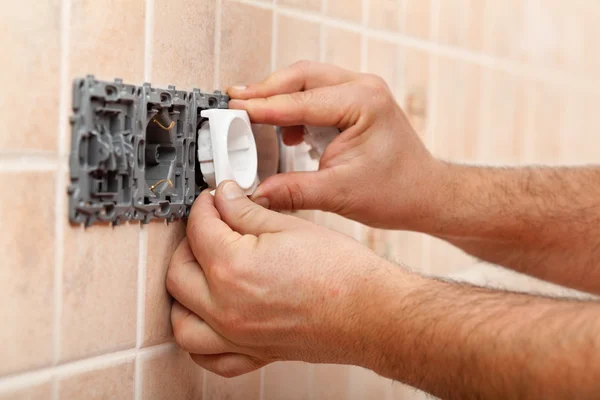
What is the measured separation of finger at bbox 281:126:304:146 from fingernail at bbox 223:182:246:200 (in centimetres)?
17

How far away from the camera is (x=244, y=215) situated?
0.67 meters

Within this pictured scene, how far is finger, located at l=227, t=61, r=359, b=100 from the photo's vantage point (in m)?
0.75

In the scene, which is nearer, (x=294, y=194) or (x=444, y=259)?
(x=294, y=194)

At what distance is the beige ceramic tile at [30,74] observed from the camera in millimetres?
537

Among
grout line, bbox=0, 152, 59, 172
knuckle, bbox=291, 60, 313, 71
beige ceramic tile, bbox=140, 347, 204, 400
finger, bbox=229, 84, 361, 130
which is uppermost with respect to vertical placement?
knuckle, bbox=291, 60, 313, 71

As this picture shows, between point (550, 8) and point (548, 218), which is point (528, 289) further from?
point (550, 8)

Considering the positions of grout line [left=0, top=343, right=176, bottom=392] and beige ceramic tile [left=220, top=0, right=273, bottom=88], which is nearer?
grout line [left=0, top=343, right=176, bottom=392]

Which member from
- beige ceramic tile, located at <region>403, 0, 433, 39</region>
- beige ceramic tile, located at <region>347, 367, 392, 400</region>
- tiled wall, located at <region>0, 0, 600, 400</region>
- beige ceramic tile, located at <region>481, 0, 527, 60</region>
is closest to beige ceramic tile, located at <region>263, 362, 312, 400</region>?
tiled wall, located at <region>0, 0, 600, 400</region>

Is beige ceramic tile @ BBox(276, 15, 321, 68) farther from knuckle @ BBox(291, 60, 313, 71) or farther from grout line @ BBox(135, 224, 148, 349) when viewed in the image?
grout line @ BBox(135, 224, 148, 349)

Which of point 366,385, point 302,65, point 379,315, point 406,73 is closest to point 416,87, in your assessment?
point 406,73

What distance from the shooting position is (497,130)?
131 cm

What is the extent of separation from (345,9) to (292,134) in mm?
232

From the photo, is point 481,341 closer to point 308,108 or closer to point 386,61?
point 308,108

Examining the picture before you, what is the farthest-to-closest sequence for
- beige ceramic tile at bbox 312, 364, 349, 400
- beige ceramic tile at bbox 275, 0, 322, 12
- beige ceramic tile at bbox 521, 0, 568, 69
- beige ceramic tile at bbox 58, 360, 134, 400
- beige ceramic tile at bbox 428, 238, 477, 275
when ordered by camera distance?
beige ceramic tile at bbox 521, 0, 568, 69 → beige ceramic tile at bbox 428, 238, 477, 275 → beige ceramic tile at bbox 312, 364, 349, 400 → beige ceramic tile at bbox 275, 0, 322, 12 → beige ceramic tile at bbox 58, 360, 134, 400
